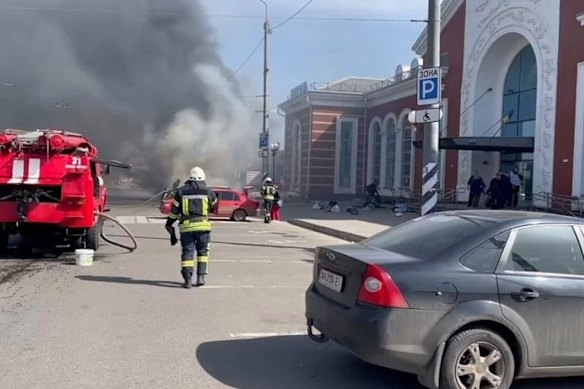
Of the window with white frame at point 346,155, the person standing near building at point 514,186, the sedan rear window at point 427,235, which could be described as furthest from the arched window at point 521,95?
the sedan rear window at point 427,235

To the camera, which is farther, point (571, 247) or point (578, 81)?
point (578, 81)

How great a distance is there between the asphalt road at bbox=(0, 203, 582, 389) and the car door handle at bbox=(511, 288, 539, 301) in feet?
2.87

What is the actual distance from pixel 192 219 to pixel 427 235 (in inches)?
166

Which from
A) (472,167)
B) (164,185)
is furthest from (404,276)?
(164,185)

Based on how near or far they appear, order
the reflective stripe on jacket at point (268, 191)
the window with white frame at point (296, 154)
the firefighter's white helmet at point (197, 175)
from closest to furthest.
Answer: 1. the firefighter's white helmet at point (197, 175)
2. the reflective stripe on jacket at point (268, 191)
3. the window with white frame at point (296, 154)

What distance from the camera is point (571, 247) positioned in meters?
4.75

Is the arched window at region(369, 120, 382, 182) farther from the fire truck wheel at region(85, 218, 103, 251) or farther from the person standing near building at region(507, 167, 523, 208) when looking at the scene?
the fire truck wheel at region(85, 218, 103, 251)

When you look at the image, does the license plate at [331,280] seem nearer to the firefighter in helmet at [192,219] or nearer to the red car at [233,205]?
the firefighter in helmet at [192,219]

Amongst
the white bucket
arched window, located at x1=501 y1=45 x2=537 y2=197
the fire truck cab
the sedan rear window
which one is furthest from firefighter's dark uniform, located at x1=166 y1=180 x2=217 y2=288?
arched window, located at x1=501 y1=45 x2=537 y2=197

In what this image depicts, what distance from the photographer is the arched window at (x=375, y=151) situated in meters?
37.3

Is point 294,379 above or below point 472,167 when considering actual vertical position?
below

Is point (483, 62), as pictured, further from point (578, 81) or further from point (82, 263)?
point (82, 263)

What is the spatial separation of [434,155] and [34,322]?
7349 mm

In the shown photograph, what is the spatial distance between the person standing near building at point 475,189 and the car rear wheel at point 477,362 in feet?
67.4
